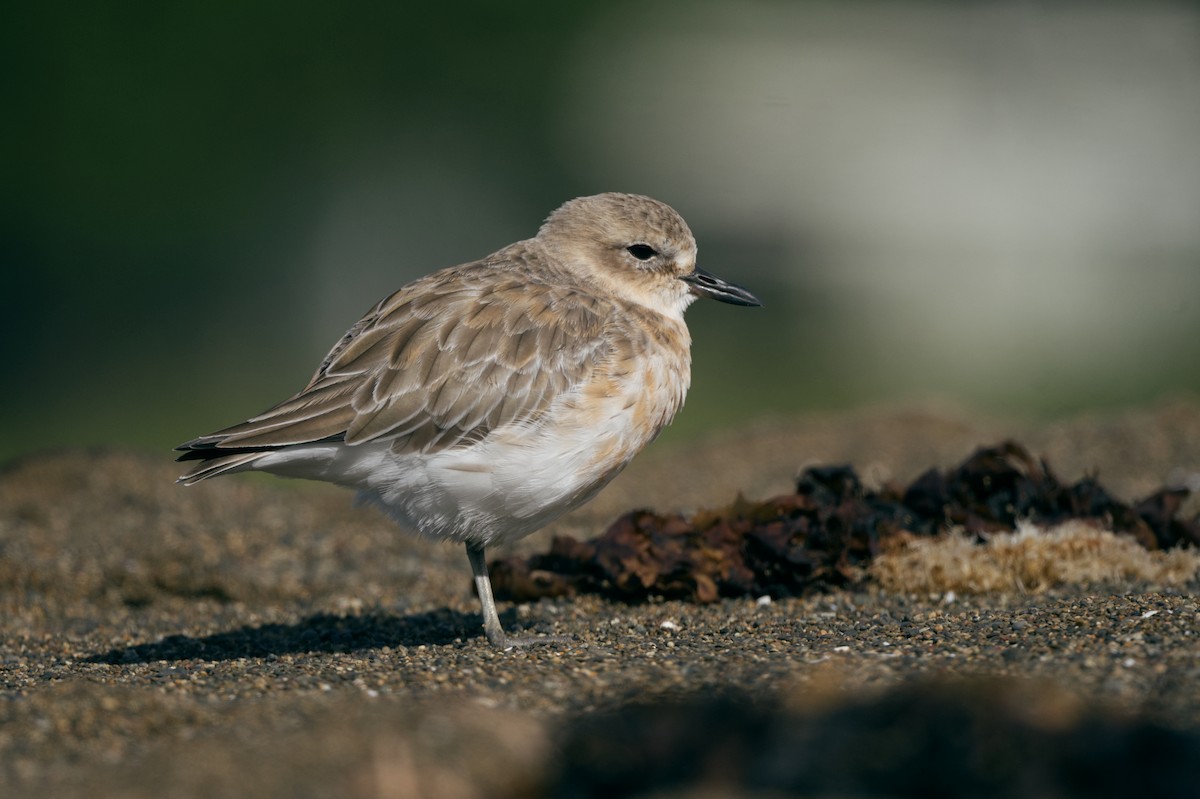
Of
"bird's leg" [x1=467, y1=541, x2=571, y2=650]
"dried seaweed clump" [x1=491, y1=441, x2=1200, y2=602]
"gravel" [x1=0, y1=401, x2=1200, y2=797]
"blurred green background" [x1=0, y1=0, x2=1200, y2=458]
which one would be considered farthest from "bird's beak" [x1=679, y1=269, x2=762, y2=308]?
"blurred green background" [x1=0, y1=0, x2=1200, y2=458]

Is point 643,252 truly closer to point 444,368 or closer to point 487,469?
point 444,368

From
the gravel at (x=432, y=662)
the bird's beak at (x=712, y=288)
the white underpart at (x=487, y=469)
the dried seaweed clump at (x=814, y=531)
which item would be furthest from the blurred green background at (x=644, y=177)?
the white underpart at (x=487, y=469)

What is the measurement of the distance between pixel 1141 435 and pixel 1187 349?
10.9 meters

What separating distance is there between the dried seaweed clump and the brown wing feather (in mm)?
1318

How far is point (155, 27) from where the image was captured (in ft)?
73.1

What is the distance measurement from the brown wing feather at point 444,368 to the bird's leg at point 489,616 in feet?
2.14

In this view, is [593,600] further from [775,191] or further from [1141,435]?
[775,191]

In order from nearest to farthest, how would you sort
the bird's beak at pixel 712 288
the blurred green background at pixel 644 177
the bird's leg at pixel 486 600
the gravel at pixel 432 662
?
1. the gravel at pixel 432 662
2. the bird's leg at pixel 486 600
3. the bird's beak at pixel 712 288
4. the blurred green background at pixel 644 177

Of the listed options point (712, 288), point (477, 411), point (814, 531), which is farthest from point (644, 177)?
point (477, 411)

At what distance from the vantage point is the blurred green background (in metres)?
20.9

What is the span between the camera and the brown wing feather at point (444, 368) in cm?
584

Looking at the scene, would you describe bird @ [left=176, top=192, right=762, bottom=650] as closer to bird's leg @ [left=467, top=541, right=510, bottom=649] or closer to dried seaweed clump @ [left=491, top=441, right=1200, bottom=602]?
bird's leg @ [left=467, top=541, right=510, bottom=649]

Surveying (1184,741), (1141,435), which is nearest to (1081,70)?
(1141,435)

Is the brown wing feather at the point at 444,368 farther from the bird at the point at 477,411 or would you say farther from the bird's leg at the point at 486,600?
the bird's leg at the point at 486,600
